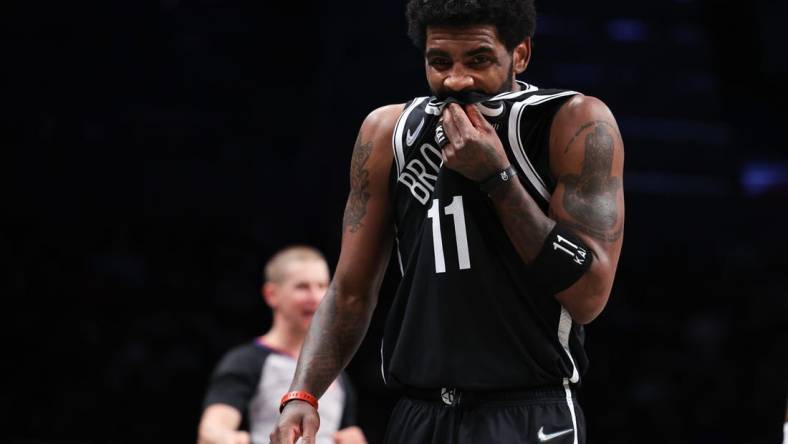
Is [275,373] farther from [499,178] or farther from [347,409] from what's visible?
[499,178]

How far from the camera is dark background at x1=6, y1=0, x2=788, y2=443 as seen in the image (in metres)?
8.79

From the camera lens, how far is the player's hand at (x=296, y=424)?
2523mm

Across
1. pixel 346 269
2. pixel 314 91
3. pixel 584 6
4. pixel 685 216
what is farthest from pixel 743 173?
pixel 346 269

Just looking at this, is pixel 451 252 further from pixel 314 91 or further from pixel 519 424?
pixel 314 91

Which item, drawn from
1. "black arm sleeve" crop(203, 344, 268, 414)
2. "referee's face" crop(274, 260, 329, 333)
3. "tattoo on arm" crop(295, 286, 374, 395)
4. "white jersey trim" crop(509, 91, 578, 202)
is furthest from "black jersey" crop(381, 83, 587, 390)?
"referee's face" crop(274, 260, 329, 333)

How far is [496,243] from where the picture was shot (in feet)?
8.02

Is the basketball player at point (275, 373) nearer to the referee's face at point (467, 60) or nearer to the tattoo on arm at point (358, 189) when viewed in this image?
the tattoo on arm at point (358, 189)

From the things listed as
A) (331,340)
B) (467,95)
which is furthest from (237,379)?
(467,95)

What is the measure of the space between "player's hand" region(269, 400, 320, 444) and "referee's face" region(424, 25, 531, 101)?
81 centimetres

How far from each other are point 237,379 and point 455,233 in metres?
2.53

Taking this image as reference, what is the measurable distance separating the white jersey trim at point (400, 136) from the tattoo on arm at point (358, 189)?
0.10 metres

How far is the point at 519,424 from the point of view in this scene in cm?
238

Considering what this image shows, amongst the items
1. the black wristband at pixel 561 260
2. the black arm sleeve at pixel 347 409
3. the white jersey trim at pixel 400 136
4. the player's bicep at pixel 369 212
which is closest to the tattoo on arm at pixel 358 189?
the player's bicep at pixel 369 212

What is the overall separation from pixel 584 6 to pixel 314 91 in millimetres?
2428
